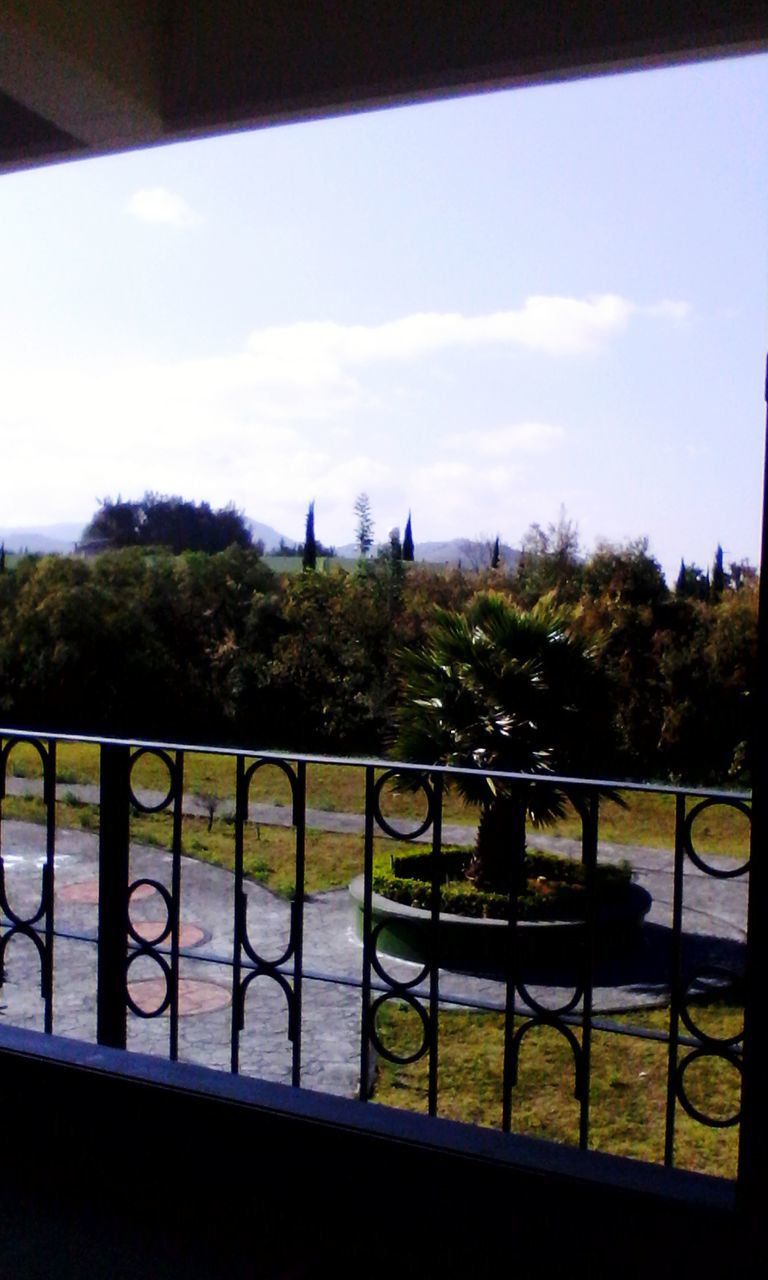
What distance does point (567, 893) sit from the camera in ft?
18.7

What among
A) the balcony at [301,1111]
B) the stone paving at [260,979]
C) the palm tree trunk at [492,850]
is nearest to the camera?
the balcony at [301,1111]

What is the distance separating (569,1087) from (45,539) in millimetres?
10148

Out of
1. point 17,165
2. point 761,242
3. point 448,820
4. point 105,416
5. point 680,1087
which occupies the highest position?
point 105,416

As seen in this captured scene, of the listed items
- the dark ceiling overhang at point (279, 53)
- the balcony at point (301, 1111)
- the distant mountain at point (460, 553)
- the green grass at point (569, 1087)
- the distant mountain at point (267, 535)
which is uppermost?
the dark ceiling overhang at point (279, 53)

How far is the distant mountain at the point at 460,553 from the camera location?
1088cm

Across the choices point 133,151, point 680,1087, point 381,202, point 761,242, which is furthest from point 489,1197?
point 381,202

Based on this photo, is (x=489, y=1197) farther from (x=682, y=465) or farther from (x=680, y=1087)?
(x=682, y=465)

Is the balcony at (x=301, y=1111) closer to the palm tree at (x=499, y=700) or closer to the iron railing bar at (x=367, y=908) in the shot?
the iron railing bar at (x=367, y=908)

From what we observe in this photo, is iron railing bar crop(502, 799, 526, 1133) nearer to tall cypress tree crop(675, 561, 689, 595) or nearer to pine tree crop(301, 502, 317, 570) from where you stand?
tall cypress tree crop(675, 561, 689, 595)

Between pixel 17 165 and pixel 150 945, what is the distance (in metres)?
1.86

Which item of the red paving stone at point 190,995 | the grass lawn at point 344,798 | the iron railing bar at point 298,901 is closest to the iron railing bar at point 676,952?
the iron railing bar at point 298,901

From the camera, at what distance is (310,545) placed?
42.0ft

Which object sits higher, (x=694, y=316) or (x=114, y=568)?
(x=694, y=316)

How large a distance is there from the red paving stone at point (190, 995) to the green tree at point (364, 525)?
678 centimetres
